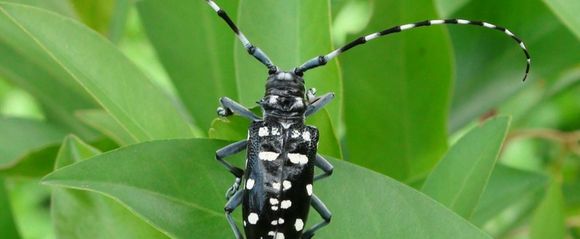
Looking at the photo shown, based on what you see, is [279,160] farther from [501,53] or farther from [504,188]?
[501,53]

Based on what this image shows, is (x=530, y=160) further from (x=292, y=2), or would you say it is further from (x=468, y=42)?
(x=292, y=2)

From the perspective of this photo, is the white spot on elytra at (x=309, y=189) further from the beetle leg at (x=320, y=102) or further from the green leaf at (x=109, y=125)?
the green leaf at (x=109, y=125)

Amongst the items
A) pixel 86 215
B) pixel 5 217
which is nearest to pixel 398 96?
pixel 86 215

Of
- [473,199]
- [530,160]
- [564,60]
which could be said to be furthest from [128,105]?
[530,160]

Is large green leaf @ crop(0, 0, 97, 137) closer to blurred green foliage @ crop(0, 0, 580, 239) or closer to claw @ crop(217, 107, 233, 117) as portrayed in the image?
blurred green foliage @ crop(0, 0, 580, 239)

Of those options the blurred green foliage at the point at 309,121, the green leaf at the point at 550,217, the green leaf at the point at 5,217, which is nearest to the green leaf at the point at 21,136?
the blurred green foliage at the point at 309,121

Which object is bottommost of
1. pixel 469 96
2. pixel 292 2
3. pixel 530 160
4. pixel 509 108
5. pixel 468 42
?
pixel 530 160
